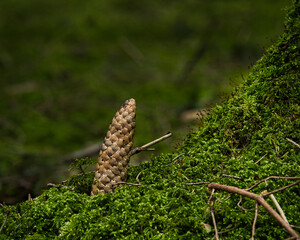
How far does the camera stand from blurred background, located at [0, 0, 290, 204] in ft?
27.1

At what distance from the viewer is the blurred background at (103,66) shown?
8.25 m

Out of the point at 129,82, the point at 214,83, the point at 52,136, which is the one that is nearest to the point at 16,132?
the point at 52,136

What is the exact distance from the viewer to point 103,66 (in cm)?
1257

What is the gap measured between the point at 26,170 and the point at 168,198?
17.2 ft

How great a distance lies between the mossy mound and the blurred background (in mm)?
3306

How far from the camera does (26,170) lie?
6793 millimetres

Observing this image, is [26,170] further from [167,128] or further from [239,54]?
[239,54]

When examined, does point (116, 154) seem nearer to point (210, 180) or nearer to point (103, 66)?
point (210, 180)

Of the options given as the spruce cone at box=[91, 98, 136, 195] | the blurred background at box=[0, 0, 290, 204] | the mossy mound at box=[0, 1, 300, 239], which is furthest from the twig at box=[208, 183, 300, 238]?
the blurred background at box=[0, 0, 290, 204]

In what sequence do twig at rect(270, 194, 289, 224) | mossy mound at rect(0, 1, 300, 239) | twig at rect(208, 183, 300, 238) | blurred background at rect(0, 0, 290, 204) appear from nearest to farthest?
twig at rect(208, 183, 300, 238)
twig at rect(270, 194, 289, 224)
mossy mound at rect(0, 1, 300, 239)
blurred background at rect(0, 0, 290, 204)

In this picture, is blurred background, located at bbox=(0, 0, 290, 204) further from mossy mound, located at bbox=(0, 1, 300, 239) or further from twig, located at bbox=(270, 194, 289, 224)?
twig, located at bbox=(270, 194, 289, 224)

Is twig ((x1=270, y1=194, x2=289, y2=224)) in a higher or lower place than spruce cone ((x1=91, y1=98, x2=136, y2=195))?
lower

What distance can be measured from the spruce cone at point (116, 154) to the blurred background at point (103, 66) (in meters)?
3.24

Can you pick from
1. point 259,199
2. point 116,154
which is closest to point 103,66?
point 116,154
